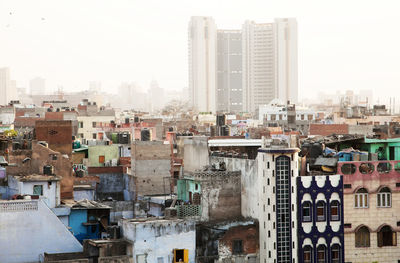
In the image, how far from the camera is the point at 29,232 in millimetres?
34000

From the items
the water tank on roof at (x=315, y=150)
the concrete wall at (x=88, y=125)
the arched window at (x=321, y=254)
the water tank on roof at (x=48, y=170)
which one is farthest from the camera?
the concrete wall at (x=88, y=125)

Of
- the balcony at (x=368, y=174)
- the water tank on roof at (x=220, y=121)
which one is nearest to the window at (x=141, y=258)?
the balcony at (x=368, y=174)

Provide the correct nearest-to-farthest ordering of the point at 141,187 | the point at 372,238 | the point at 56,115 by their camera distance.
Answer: the point at 372,238
the point at 141,187
the point at 56,115

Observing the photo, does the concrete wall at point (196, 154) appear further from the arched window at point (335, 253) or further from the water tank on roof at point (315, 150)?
the arched window at point (335, 253)

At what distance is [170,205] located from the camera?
39.1m

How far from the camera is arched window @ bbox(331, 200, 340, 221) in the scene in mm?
38062

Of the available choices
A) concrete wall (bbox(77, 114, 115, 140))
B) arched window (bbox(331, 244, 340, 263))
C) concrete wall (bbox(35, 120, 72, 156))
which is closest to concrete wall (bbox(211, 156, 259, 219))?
arched window (bbox(331, 244, 340, 263))

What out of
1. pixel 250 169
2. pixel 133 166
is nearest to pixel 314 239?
pixel 250 169

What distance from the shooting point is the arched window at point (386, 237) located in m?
39.5

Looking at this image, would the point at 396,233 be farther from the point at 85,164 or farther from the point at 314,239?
the point at 85,164

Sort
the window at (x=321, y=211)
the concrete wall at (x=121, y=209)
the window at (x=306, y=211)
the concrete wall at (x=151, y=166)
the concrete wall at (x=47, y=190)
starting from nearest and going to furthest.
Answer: the window at (x=306, y=211)
the window at (x=321, y=211)
the concrete wall at (x=47, y=190)
the concrete wall at (x=121, y=209)
the concrete wall at (x=151, y=166)

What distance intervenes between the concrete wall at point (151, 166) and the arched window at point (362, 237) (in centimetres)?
1205

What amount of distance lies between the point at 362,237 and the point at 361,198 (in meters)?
1.85

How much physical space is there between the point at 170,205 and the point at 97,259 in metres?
6.47
